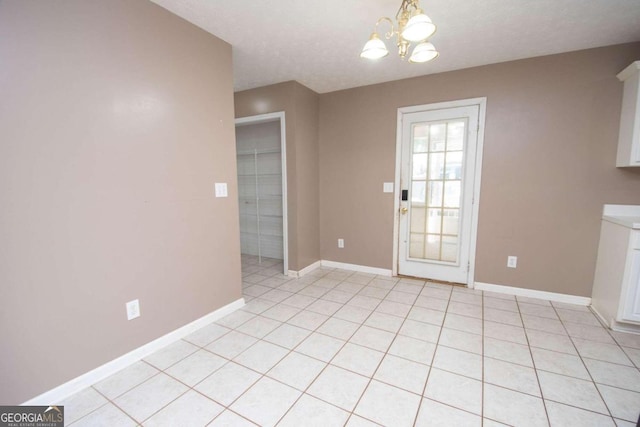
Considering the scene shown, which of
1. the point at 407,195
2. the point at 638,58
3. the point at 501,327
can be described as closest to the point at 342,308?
the point at 501,327

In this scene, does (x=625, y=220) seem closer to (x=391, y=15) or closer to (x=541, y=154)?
(x=541, y=154)

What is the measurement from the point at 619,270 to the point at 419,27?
2.62 meters

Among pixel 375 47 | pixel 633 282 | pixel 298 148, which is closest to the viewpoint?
pixel 375 47

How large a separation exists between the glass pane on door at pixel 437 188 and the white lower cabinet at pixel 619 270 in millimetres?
1219

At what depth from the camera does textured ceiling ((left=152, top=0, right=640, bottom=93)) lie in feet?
6.18

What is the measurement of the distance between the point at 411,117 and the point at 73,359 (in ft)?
12.2

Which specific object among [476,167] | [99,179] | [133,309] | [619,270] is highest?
[476,167]

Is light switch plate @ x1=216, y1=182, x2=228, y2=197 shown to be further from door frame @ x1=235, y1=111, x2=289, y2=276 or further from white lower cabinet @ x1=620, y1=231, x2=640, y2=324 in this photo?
white lower cabinet @ x1=620, y1=231, x2=640, y2=324

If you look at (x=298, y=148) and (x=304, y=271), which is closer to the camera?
(x=298, y=148)

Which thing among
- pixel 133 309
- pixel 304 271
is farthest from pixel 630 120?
pixel 133 309

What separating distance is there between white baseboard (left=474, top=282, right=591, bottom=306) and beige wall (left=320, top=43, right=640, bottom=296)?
0.18 ft

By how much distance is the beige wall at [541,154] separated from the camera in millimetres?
2500

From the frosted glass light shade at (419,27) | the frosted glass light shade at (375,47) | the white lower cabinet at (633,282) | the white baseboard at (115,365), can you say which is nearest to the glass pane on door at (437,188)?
the white lower cabinet at (633,282)

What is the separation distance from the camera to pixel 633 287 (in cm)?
212
